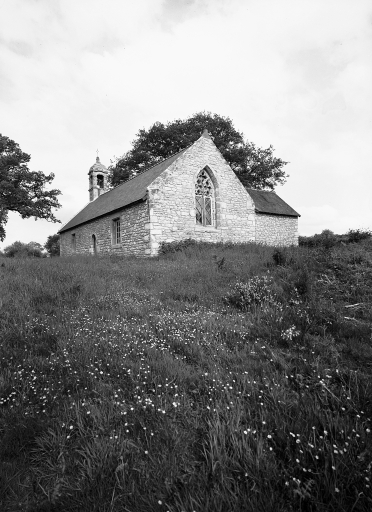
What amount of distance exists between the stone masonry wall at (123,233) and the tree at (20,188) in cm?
615

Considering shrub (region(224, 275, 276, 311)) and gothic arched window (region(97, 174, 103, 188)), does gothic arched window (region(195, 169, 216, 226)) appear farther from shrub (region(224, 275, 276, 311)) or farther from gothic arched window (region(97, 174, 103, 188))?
gothic arched window (region(97, 174, 103, 188))

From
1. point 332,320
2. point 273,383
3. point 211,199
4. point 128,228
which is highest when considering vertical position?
point 211,199

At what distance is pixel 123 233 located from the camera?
16641 millimetres

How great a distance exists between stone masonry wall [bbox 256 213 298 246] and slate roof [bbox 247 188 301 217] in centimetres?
36

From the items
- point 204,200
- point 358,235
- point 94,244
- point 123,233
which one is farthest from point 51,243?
point 358,235

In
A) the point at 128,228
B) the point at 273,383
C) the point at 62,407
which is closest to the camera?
the point at 62,407

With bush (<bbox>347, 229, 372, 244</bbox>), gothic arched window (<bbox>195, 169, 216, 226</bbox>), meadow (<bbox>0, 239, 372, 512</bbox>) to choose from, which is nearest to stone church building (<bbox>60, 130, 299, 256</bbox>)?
gothic arched window (<bbox>195, 169, 216, 226</bbox>)

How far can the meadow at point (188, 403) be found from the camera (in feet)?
5.69

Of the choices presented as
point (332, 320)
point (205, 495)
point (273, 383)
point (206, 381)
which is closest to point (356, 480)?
point (205, 495)

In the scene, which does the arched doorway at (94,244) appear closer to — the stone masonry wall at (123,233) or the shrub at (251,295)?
A: the stone masonry wall at (123,233)

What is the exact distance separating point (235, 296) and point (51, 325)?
132 inches

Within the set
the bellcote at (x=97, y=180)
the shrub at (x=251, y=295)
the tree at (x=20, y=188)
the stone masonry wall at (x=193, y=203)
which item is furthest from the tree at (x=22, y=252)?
the shrub at (x=251, y=295)

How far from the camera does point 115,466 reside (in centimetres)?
192

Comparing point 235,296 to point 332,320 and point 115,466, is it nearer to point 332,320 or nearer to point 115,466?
point 332,320
